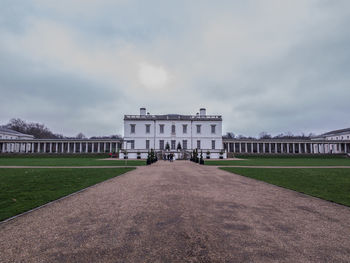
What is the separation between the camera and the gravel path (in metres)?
3.10

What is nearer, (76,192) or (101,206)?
(101,206)

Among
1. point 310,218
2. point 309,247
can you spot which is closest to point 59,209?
point 309,247

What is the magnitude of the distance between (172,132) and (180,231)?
41067 millimetres

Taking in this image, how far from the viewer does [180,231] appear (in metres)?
4.02

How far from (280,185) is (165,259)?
8.40 m

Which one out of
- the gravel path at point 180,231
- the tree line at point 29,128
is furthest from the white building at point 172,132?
the tree line at point 29,128

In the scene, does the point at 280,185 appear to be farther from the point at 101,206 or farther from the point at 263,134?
the point at 263,134

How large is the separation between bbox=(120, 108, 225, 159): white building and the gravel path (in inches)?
1495

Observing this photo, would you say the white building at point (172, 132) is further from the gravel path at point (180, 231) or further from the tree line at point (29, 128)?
the tree line at point (29, 128)

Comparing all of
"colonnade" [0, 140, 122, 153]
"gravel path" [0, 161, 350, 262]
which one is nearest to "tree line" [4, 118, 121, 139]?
"colonnade" [0, 140, 122, 153]

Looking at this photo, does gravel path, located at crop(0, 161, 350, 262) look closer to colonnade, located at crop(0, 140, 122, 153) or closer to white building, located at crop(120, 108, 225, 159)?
white building, located at crop(120, 108, 225, 159)

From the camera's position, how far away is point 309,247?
337 centimetres

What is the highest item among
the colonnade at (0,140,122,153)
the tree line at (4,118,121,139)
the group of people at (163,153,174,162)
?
the tree line at (4,118,121,139)

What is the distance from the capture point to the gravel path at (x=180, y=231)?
3.10 meters
